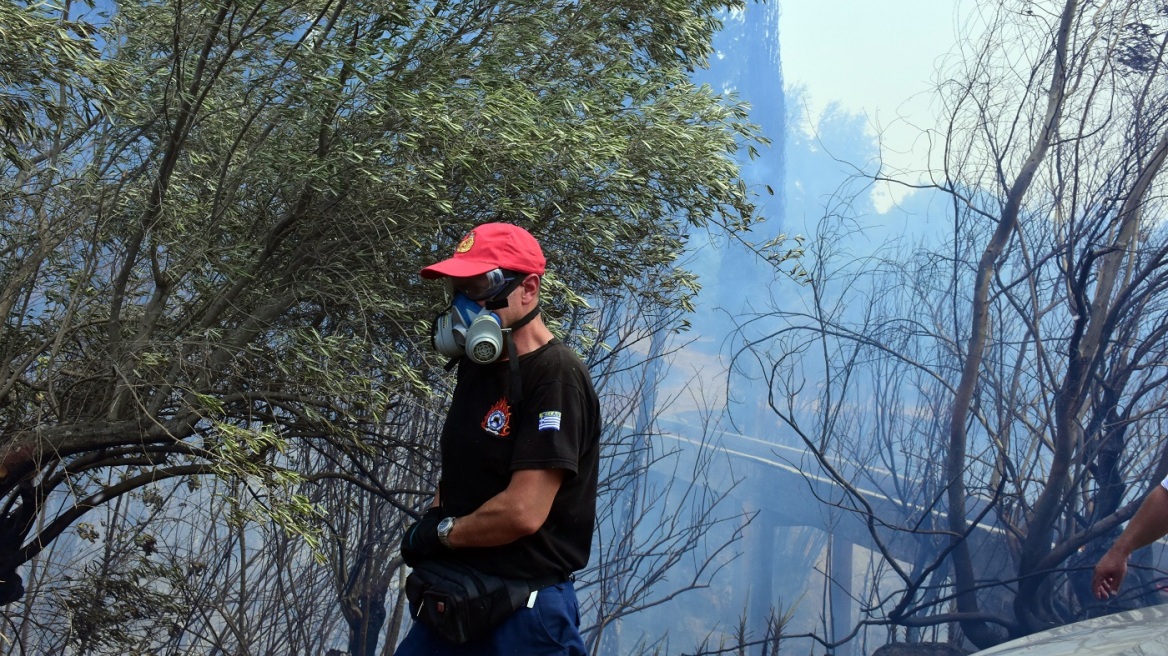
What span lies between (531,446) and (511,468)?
6 centimetres

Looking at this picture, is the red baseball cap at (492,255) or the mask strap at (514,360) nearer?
the mask strap at (514,360)

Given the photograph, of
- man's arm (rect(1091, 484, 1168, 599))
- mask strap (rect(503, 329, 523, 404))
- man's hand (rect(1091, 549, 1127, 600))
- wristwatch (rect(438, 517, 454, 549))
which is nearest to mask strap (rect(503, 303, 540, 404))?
mask strap (rect(503, 329, 523, 404))

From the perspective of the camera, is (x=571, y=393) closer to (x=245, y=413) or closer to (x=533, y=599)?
(x=533, y=599)

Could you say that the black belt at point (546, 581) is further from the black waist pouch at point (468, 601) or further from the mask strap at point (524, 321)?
the mask strap at point (524, 321)

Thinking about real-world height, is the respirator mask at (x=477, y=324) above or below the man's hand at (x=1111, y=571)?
above

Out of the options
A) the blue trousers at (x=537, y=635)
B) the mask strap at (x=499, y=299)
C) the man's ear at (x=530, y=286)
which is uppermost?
the man's ear at (x=530, y=286)

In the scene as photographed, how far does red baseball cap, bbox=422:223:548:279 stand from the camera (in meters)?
2.16

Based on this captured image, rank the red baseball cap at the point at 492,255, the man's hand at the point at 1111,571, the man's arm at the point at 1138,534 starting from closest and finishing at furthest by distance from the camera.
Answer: the red baseball cap at the point at 492,255 < the man's arm at the point at 1138,534 < the man's hand at the point at 1111,571

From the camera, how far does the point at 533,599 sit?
2055 millimetres

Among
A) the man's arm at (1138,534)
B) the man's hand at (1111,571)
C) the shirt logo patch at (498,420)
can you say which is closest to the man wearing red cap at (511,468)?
the shirt logo patch at (498,420)

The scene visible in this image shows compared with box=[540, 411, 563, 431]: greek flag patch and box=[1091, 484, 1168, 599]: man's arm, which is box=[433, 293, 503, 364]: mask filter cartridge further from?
box=[1091, 484, 1168, 599]: man's arm

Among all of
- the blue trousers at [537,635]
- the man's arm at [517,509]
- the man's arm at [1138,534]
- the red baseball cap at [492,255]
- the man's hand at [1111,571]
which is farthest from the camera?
the man's hand at [1111,571]

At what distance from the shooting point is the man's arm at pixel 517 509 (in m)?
1.94

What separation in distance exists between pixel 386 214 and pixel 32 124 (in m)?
1.34
